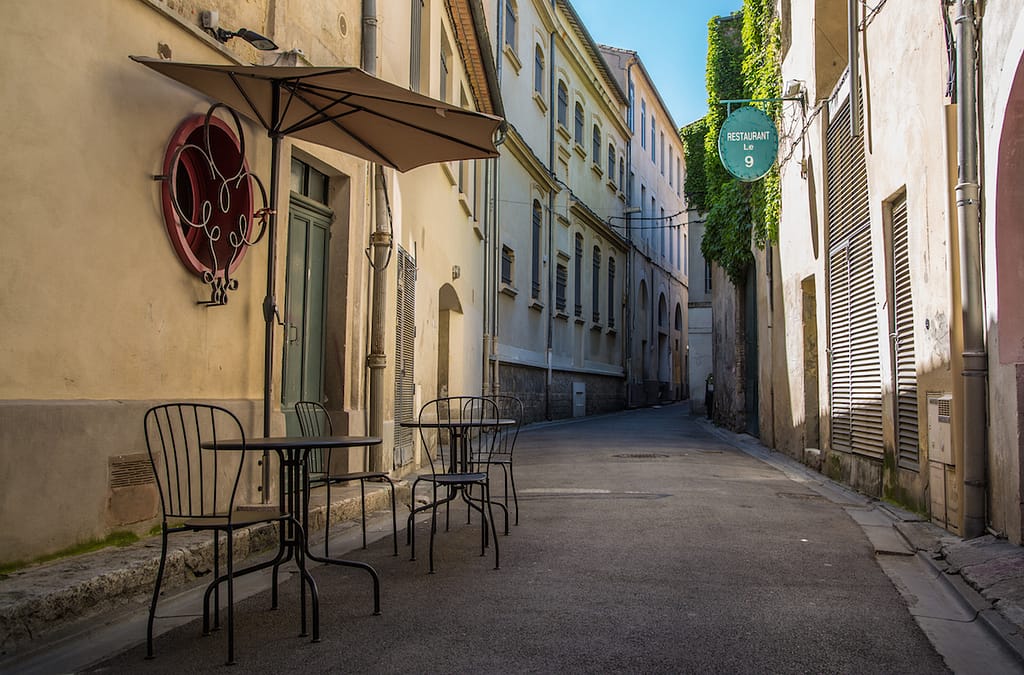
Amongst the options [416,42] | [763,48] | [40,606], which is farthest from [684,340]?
[40,606]

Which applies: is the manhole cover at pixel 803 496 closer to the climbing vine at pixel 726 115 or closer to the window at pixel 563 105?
the climbing vine at pixel 726 115

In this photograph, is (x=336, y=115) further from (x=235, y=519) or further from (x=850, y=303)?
(x=850, y=303)

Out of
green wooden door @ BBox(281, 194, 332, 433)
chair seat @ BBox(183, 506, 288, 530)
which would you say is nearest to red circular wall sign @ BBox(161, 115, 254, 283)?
green wooden door @ BBox(281, 194, 332, 433)

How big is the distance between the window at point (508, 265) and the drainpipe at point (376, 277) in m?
11.8

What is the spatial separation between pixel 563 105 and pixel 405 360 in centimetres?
1754

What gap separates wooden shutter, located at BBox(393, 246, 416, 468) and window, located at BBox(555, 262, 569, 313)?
14321 millimetres

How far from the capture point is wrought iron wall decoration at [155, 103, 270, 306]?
591 centimetres

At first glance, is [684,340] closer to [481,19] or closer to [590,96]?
[590,96]

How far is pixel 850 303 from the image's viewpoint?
10.3 meters

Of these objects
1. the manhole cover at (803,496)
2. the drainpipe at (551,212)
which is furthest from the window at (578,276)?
Result: the manhole cover at (803,496)

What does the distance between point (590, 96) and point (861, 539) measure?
25.3 m

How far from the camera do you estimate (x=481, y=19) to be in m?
15.5

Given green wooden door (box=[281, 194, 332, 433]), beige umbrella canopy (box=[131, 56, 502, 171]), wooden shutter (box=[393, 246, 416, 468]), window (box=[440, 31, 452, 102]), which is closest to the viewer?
beige umbrella canopy (box=[131, 56, 502, 171])

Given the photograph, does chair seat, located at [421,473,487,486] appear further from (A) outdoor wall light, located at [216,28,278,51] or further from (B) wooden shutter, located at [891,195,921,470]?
(B) wooden shutter, located at [891,195,921,470]
